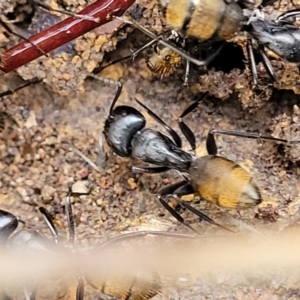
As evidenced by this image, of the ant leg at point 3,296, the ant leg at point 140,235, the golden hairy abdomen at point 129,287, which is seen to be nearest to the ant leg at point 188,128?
the ant leg at point 140,235

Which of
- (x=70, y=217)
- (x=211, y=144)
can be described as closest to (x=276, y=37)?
(x=211, y=144)

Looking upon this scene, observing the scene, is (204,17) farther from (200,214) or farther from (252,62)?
(200,214)

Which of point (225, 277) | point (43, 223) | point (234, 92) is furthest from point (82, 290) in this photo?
point (234, 92)

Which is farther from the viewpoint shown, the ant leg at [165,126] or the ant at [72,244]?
the ant leg at [165,126]

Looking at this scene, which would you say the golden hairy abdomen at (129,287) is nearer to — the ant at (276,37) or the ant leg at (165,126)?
the ant leg at (165,126)

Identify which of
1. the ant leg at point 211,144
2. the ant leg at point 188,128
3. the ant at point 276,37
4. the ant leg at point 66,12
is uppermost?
the ant leg at point 66,12

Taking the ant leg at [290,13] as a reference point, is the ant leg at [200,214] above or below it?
below

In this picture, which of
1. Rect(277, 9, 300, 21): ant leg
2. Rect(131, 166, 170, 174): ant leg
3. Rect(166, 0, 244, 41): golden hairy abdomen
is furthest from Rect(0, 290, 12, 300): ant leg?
Rect(277, 9, 300, 21): ant leg

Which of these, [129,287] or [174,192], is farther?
[174,192]
